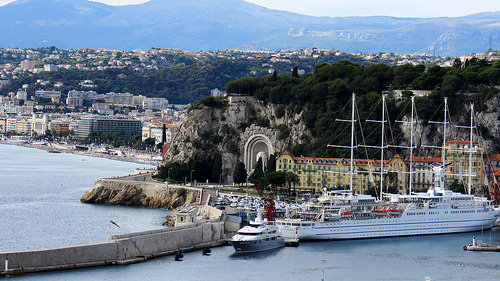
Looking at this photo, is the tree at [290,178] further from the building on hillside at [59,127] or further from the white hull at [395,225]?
the building on hillside at [59,127]

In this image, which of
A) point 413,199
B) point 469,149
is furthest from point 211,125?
point 413,199

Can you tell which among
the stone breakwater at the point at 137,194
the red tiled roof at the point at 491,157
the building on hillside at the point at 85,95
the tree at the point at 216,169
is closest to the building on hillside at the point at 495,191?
the red tiled roof at the point at 491,157

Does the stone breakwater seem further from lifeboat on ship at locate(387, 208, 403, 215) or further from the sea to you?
lifeboat on ship at locate(387, 208, 403, 215)

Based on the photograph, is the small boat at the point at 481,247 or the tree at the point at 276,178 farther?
the tree at the point at 276,178

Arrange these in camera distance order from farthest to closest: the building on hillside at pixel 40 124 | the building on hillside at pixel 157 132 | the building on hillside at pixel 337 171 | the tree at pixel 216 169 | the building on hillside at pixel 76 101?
1. the building on hillside at pixel 76 101
2. the building on hillside at pixel 40 124
3. the building on hillside at pixel 157 132
4. the tree at pixel 216 169
5. the building on hillside at pixel 337 171

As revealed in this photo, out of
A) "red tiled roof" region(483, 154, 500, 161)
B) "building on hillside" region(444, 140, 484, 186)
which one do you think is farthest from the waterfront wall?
"red tiled roof" region(483, 154, 500, 161)

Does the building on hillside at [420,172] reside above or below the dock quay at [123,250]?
above

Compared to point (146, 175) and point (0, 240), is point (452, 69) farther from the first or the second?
point (0, 240)
